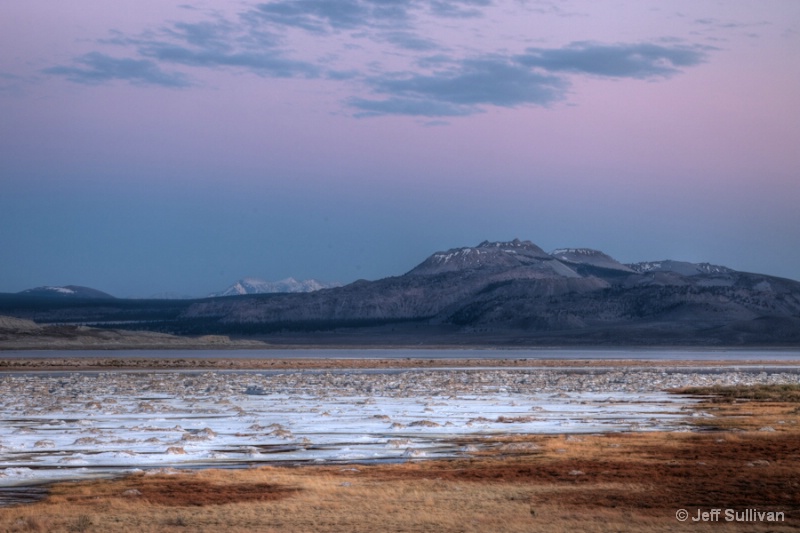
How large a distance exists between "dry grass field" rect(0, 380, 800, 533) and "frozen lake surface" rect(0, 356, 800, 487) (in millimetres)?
1902

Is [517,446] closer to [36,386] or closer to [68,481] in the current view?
[68,481]

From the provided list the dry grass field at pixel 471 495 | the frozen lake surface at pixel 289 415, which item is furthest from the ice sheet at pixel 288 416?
the dry grass field at pixel 471 495

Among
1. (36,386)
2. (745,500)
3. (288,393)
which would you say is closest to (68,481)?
(745,500)

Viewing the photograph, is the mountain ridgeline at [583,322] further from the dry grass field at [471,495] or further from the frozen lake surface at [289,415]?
the dry grass field at [471,495]

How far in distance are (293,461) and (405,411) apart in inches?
470

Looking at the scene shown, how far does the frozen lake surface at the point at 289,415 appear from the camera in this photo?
21.6 meters

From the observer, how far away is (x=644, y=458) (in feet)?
68.4

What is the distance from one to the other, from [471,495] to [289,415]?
15.0 m

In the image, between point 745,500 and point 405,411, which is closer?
point 745,500

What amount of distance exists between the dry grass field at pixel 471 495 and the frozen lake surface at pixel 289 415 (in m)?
A: 1.90

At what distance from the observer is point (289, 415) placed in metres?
30.9

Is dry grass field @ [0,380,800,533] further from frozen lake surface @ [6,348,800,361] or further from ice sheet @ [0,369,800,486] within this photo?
frozen lake surface @ [6,348,800,361]

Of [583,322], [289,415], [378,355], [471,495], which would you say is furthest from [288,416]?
[583,322]

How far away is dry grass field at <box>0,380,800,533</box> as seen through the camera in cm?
1435
